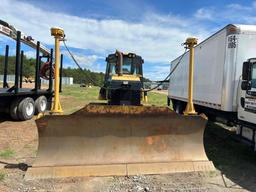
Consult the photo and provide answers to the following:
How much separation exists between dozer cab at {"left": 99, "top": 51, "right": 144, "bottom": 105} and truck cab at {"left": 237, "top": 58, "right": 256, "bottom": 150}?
11.1 feet

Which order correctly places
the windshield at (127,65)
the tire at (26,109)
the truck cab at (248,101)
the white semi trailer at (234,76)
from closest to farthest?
the truck cab at (248,101) → the white semi trailer at (234,76) → the windshield at (127,65) → the tire at (26,109)

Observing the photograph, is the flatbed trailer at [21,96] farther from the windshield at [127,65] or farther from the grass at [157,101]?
the grass at [157,101]

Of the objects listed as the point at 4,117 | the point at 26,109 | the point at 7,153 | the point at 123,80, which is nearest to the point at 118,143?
the point at 7,153

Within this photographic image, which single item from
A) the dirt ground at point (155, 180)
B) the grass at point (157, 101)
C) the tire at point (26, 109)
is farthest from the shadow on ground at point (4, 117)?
the grass at point (157, 101)

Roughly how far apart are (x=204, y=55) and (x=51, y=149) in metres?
5.70

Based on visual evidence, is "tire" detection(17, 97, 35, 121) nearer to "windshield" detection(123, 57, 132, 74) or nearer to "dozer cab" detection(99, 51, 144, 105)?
"dozer cab" detection(99, 51, 144, 105)

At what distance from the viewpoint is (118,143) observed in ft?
23.6

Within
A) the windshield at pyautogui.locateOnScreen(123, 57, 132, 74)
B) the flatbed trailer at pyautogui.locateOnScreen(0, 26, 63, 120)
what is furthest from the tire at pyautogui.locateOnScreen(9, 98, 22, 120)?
the windshield at pyautogui.locateOnScreen(123, 57, 132, 74)

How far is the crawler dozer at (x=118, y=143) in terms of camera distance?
268 inches

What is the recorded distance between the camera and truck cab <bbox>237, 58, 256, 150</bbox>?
25.3ft

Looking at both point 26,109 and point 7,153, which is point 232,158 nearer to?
point 7,153

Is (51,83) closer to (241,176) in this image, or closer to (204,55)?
(204,55)

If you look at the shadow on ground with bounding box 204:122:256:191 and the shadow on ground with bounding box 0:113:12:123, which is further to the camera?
the shadow on ground with bounding box 0:113:12:123

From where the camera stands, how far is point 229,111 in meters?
8.71
